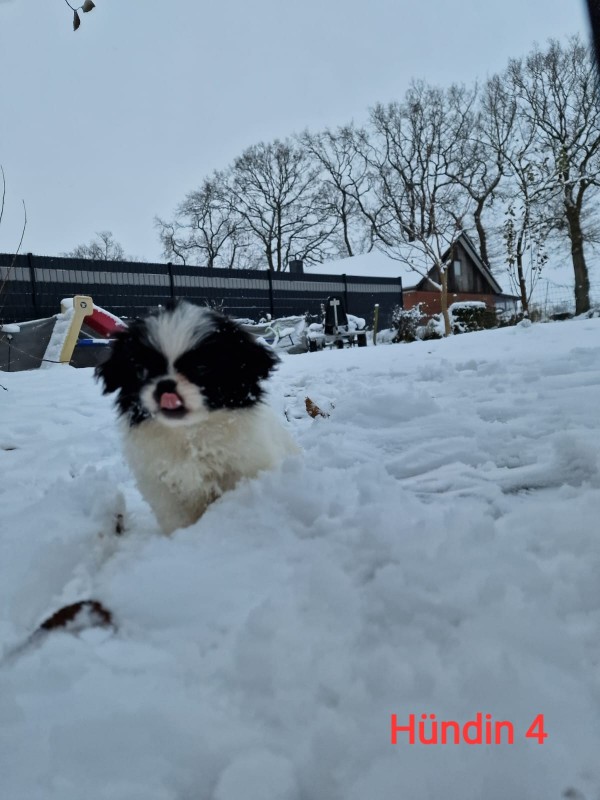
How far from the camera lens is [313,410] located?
532 cm

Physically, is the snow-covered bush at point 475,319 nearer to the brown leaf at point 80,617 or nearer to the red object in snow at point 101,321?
the red object in snow at point 101,321

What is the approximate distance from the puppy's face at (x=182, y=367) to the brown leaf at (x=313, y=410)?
2.39 m

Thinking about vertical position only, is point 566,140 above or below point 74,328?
above

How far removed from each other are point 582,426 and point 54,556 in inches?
120

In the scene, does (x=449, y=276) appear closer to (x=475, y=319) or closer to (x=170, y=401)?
(x=475, y=319)

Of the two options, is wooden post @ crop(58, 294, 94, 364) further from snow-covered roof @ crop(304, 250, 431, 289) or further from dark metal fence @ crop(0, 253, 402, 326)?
snow-covered roof @ crop(304, 250, 431, 289)

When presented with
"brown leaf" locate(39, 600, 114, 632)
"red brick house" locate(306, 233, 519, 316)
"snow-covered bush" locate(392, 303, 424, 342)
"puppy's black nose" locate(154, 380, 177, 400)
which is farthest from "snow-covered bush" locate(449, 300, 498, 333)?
"brown leaf" locate(39, 600, 114, 632)

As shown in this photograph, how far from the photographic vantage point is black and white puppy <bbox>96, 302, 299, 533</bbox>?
2377 millimetres

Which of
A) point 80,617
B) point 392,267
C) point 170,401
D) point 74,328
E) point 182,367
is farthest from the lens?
point 392,267

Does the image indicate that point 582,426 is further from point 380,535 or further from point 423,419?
Answer: point 380,535

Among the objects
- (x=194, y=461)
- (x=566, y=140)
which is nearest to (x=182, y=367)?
(x=194, y=461)

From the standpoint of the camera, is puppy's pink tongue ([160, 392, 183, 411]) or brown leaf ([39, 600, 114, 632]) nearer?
brown leaf ([39, 600, 114, 632])

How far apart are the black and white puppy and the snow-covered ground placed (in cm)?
22

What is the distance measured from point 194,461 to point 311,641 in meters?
1.27
